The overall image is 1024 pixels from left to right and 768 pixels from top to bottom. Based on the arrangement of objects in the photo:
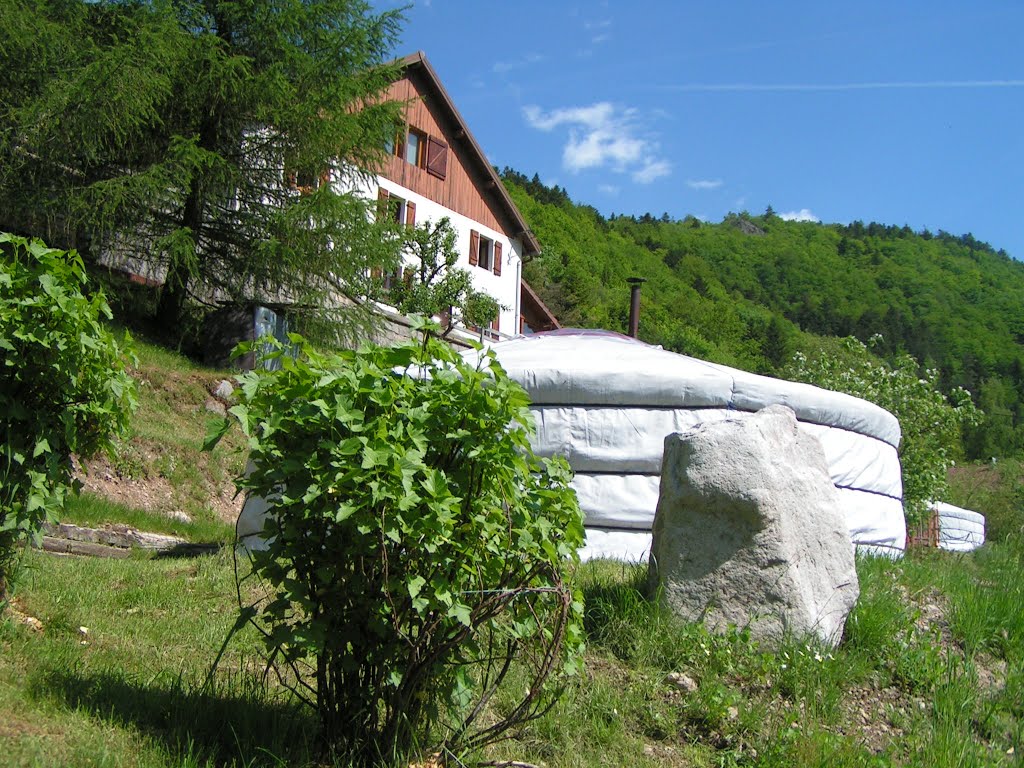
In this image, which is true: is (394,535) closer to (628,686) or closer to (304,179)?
(628,686)

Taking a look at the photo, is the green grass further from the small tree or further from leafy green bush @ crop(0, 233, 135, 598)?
the small tree

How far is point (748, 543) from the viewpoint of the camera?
151 inches

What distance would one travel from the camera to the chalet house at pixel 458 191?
73.7 ft

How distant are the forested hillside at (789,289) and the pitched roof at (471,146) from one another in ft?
34.7

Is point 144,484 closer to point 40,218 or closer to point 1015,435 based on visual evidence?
point 40,218

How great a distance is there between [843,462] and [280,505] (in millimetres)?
5883

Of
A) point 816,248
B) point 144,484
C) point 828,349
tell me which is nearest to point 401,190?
point 144,484

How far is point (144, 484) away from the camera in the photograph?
926 cm

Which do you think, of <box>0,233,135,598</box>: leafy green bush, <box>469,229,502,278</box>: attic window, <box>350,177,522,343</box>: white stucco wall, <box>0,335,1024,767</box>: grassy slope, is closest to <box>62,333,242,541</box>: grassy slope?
<box>0,335,1024,767</box>: grassy slope

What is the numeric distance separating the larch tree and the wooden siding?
729cm

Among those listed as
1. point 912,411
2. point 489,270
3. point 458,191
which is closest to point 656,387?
point 912,411

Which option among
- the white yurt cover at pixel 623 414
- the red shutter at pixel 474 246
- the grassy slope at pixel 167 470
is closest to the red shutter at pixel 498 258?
the red shutter at pixel 474 246

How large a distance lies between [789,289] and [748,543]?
72188 mm

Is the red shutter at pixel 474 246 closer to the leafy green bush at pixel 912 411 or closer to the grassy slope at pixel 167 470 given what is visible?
the leafy green bush at pixel 912 411
